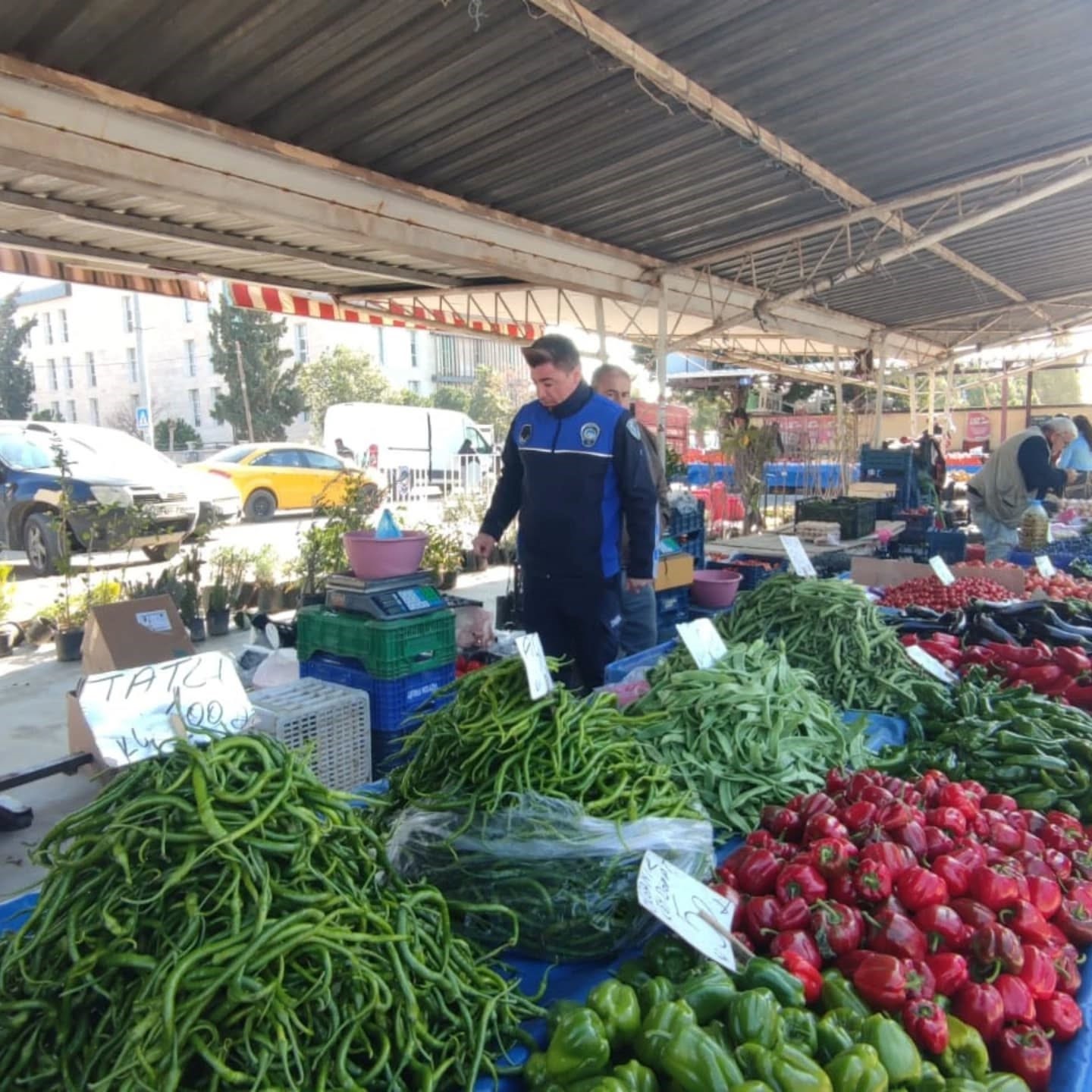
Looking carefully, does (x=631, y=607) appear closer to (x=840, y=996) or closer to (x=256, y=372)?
(x=840, y=996)

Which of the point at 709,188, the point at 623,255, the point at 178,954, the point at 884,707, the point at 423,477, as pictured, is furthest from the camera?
the point at 423,477

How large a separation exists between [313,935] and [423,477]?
72.9ft

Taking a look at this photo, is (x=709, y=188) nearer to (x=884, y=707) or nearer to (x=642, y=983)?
(x=884, y=707)

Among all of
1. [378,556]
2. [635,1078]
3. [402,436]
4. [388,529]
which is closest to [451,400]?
[402,436]

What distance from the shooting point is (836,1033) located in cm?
135

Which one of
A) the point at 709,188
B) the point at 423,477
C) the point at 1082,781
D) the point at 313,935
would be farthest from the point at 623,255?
the point at 423,477

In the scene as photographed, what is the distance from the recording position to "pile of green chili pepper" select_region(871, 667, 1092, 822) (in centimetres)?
245

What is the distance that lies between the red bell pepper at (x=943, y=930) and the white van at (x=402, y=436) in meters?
19.9

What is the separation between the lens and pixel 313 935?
47.8 inches

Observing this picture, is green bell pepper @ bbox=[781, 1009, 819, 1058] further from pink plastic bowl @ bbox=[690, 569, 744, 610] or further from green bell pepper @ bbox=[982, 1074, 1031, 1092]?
pink plastic bowl @ bbox=[690, 569, 744, 610]

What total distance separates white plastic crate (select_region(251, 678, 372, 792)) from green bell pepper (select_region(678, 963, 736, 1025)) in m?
1.89

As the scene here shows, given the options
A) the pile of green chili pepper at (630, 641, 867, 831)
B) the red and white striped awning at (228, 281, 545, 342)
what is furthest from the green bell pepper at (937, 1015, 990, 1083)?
the red and white striped awning at (228, 281, 545, 342)

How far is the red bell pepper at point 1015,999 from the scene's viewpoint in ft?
5.02

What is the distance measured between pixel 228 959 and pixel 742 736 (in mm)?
1554
